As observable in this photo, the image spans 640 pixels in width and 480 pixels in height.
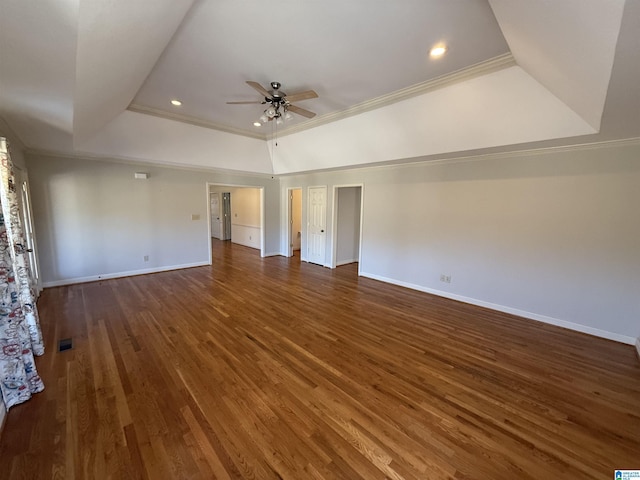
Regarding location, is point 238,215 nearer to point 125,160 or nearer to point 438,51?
point 125,160

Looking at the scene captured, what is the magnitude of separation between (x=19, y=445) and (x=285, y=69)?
374cm

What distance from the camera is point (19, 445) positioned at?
1628 mm

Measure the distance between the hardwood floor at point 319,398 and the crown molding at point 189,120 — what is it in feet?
10.0

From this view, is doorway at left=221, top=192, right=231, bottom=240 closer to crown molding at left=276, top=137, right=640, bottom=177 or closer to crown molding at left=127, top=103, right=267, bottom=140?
crown molding at left=127, top=103, right=267, bottom=140

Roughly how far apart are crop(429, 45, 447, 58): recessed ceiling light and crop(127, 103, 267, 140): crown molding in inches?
147

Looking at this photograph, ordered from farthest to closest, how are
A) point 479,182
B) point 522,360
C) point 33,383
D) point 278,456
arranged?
point 479,182 → point 522,360 → point 33,383 → point 278,456

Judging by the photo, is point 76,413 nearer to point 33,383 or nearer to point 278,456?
point 33,383

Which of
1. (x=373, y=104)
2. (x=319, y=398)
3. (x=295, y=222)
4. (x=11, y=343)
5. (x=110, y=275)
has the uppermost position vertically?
(x=373, y=104)

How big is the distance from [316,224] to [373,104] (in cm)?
368

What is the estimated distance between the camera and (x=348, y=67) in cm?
270

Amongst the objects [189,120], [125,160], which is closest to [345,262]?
[189,120]

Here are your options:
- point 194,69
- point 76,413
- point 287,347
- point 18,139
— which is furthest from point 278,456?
point 18,139

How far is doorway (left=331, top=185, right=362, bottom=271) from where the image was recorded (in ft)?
20.8

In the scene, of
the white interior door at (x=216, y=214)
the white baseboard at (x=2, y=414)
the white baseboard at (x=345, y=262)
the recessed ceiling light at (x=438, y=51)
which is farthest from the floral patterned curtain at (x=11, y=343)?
the white interior door at (x=216, y=214)
